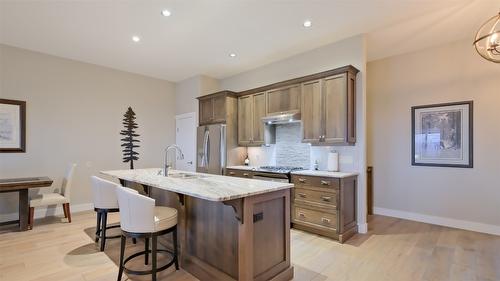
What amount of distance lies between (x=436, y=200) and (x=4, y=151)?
7313mm

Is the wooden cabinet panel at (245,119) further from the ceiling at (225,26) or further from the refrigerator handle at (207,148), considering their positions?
the ceiling at (225,26)

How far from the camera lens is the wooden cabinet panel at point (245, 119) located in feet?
16.0

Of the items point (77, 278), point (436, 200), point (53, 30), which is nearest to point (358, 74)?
point (436, 200)

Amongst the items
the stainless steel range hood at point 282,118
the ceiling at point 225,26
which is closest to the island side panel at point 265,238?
the stainless steel range hood at point 282,118

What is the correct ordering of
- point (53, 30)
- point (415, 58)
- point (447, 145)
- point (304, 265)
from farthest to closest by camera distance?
point (415, 58), point (447, 145), point (53, 30), point (304, 265)

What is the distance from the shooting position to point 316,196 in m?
3.48

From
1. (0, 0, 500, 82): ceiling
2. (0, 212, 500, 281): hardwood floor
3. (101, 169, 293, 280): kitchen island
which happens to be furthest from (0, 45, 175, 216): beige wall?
(101, 169, 293, 280): kitchen island

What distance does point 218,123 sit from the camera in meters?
5.17

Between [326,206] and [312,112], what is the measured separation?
1.48 metres

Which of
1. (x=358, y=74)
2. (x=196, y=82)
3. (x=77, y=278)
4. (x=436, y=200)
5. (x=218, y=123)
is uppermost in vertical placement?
(x=196, y=82)

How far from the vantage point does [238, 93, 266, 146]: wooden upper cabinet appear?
15.4ft

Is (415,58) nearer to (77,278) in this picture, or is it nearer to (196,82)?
(196,82)

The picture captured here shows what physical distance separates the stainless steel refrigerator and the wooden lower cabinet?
5.64 ft

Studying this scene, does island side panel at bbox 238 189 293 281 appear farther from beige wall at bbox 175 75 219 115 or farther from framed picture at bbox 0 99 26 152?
framed picture at bbox 0 99 26 152
